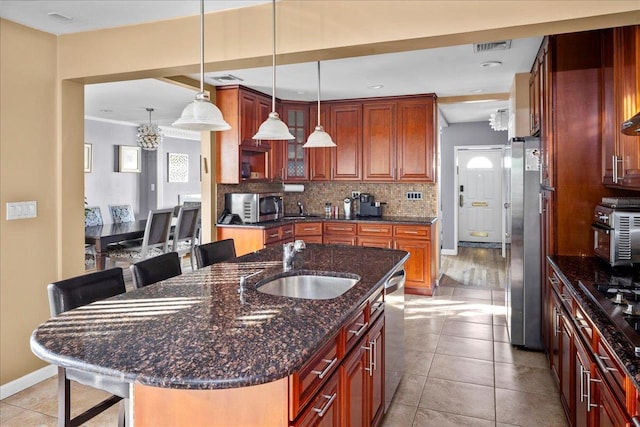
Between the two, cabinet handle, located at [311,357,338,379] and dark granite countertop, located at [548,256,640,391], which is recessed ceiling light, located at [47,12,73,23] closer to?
cabinet handle, located at [311,357,338,379]

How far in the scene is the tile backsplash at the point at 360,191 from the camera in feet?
18.8

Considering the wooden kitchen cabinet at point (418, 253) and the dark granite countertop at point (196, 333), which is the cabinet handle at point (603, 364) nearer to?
the dark granite countertop at point (196, 333)

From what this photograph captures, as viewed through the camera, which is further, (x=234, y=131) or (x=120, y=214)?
(x=120, y=214)

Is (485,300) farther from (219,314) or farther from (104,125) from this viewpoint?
(104,125)

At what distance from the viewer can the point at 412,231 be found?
5.20m

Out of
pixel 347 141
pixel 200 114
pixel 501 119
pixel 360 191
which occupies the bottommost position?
pixel 360 191

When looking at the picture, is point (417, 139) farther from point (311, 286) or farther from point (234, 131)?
point (311, 286)

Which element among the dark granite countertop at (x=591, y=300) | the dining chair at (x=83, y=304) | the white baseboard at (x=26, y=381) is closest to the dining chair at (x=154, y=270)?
the dining chair at (x=83, y=304)

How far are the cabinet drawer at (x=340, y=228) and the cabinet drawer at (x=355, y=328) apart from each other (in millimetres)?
3428

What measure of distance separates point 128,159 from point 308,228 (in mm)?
4407

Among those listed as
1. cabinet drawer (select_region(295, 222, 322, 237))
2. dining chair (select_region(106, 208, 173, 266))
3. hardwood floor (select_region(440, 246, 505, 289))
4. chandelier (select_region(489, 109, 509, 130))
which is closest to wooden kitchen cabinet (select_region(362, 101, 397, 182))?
cabinet drawer (select_region(295, 222, 322, 237))

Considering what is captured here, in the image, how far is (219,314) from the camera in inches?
64.1

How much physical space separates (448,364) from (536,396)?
2.18ft

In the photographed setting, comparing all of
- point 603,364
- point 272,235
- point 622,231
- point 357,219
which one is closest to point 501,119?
point 357,219
